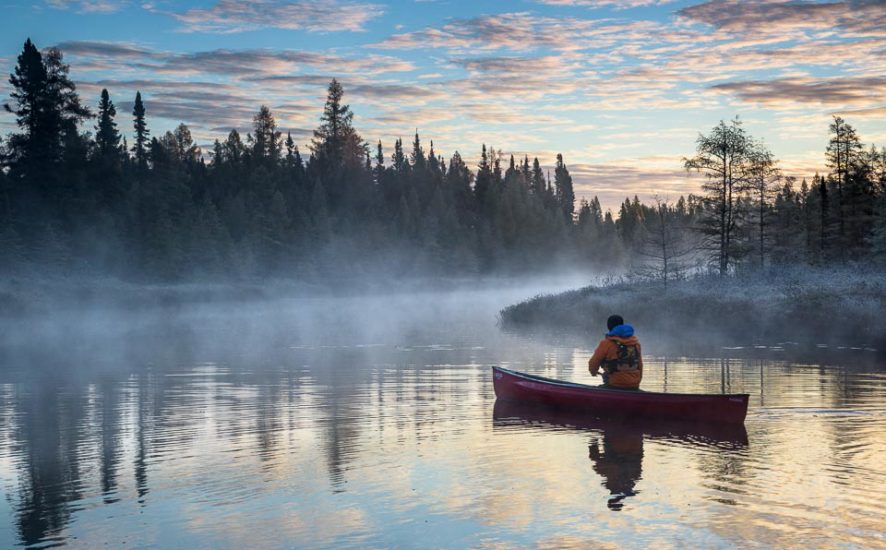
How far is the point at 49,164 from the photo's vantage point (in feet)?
281

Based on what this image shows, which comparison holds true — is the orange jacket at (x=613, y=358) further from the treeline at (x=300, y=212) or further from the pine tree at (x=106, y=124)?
the pine tree at (x=106, y=124)

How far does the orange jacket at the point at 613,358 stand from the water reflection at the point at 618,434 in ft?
2.38

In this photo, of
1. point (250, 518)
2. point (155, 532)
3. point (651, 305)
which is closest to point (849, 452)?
point (250, 518)

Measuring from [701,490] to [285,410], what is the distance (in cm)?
1001

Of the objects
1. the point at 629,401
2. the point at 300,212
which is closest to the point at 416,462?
the point at 629,401

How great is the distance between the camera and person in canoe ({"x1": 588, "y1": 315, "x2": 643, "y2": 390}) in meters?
18.0

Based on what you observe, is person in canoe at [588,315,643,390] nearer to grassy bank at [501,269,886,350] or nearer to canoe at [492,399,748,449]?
canoe at [492,399,748,449]

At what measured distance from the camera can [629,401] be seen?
17.8 meters

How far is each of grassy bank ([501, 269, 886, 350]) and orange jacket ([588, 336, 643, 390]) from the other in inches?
758

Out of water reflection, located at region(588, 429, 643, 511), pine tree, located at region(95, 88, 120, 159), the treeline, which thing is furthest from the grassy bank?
pine tree, located at region(95, 88, 120, 159)

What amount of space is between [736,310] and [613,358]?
25.6 m

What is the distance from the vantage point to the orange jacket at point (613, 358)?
1800 centimetres

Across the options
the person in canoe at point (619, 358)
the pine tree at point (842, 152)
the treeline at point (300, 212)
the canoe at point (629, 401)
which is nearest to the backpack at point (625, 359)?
the person in canoe at point (619, 358)

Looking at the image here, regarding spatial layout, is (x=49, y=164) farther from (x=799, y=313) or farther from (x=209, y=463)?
(x=209, y=463)
